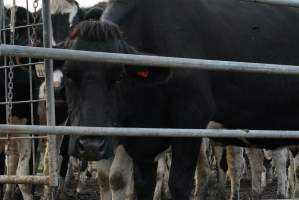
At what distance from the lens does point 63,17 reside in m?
7.78

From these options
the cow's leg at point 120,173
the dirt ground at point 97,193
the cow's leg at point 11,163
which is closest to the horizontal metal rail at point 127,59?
the cow's leg at point 120,173

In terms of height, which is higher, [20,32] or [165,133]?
[20,32]

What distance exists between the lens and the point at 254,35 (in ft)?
18.9

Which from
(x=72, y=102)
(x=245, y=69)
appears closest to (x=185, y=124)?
(x=72, y=102)

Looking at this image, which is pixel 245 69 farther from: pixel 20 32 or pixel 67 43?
pixel 20 32

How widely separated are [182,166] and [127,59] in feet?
6.69

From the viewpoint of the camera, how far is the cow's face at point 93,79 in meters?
4.16

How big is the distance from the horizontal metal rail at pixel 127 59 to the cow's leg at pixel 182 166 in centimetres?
150

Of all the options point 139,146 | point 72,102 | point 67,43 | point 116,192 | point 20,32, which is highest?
point 20,32

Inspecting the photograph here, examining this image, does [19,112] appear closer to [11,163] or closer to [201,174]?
[11,163]

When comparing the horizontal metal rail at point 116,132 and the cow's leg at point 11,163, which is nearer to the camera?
the horizontal metal rail at point 116,132

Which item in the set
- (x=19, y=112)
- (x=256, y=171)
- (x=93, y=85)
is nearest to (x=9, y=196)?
(x=19, y=112)

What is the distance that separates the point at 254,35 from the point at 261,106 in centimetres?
65

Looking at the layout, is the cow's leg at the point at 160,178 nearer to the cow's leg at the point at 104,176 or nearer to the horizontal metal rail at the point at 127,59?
the cow's leg at the point at 104,176
